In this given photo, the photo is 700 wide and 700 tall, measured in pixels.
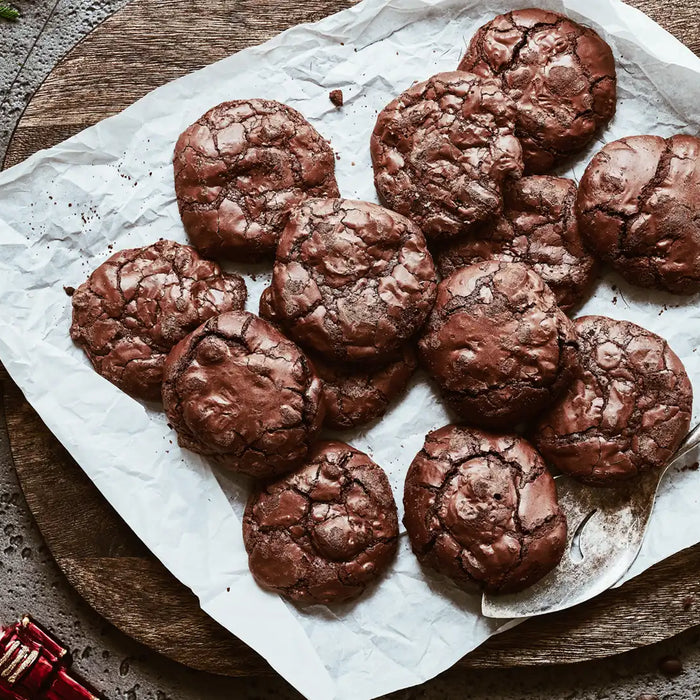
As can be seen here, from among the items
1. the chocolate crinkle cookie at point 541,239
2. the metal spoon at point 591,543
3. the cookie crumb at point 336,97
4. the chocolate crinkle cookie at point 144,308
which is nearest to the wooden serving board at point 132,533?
the metal spoon at point 591,543

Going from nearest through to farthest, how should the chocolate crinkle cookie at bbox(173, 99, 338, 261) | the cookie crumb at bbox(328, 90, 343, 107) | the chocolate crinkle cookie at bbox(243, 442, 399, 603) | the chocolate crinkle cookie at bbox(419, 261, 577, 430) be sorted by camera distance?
the chocolate crinkle cookie at bbox(419, 261, 577, 430)
the chocolate crinkle cookie at bbox(243, 442, 399, 603)
the chocolate crinkle cookie at bbox(173, 99, 338, 261)
the cookie crumb at bbox(328, 90, 343, 107)

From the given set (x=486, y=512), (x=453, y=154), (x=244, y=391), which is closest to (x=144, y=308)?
(x=244, y=391)

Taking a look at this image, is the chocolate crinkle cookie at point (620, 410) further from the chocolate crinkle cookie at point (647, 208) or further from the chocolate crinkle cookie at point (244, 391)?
the chocolate crinkle cookie at point (244, 391)

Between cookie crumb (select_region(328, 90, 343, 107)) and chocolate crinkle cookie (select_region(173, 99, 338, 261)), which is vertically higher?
cookie crumb (select_region(328, 90, 343, 107))

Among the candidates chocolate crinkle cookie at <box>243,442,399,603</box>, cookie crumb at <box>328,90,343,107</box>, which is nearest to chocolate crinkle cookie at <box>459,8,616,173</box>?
cookie crumb at <box>328,90,343,107</box>

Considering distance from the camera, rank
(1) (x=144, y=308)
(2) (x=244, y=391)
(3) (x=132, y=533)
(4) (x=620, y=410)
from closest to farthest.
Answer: (2) (x=244, y=391)
(4) (x=620, y=410)
(1) (x=144, y=308)
(3) (x=132, y=533)

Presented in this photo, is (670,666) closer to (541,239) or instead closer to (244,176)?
(541,239)

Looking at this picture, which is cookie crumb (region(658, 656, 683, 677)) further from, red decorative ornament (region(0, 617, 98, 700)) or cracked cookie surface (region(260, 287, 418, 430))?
red decorative ornament (region(0, 617, 98, 700))
